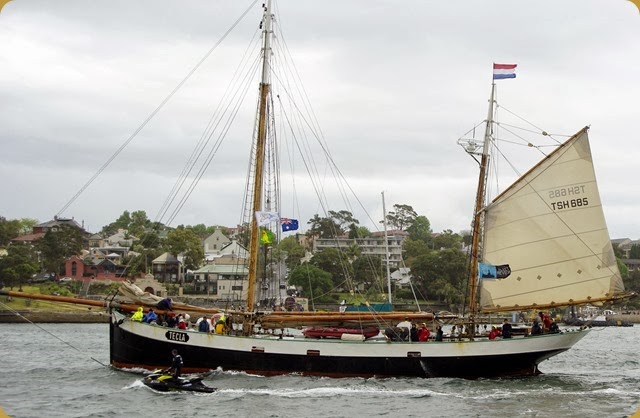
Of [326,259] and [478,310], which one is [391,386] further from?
[326,259]

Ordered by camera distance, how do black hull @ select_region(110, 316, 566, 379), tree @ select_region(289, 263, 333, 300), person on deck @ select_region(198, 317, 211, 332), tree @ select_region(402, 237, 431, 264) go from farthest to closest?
1. tree @ select_region(402, 237, 431, 264)
2. tree @ select_region(289, 263, 333, 300)
3. person on deck @ select_region(198, 317, 211, 332)
4. black hull @ select_region(110, 316, 566, 379)

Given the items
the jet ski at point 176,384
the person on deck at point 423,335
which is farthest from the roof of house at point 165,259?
the jet ski at point 176,384

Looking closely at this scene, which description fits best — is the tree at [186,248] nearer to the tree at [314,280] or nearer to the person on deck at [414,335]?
the tree at [314,280]

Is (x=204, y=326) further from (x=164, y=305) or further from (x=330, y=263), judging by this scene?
(x=330, y=263)

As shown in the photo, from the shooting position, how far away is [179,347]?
4703cm

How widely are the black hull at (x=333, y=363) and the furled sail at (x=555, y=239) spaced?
383cm

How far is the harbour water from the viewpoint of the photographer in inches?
1500

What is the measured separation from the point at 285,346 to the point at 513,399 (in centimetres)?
1198

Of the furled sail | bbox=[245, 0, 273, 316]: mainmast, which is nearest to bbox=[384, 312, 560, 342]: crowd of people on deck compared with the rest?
the furled sail

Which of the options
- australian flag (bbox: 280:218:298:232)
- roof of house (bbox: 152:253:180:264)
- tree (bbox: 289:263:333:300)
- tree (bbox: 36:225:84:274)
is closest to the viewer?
australian flag (bbox: 280:218:298:232)

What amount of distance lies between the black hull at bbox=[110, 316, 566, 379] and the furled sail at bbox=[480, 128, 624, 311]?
383 cm

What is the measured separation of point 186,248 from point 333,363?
122 meters

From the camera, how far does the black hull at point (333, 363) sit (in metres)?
46.6

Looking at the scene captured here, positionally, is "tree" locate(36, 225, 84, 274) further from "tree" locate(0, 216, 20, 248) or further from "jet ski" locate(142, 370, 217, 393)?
"jet ski" locate(142, 370, 217, 393)
